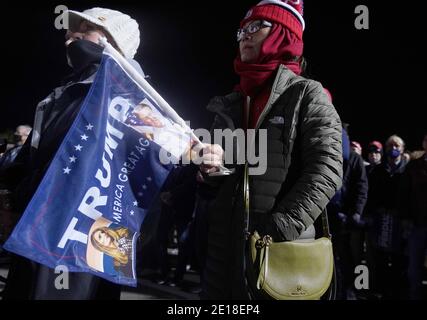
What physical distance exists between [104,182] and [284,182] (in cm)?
73

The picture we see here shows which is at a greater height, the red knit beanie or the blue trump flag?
the red knit beanie

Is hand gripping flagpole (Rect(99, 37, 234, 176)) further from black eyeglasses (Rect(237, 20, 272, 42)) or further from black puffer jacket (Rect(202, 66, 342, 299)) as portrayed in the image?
black eyeglasses (Rect(237, 20, 272, 42))

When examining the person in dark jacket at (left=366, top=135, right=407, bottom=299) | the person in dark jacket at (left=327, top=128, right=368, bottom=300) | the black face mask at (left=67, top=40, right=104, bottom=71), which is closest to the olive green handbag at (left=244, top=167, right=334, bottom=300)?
the black face mask at (left=67, top=40, right=104, bottom=71)

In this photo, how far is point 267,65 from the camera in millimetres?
2512

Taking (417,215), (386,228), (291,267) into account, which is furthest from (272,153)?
(386,228)

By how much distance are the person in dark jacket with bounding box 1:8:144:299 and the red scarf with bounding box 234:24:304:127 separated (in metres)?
0.61

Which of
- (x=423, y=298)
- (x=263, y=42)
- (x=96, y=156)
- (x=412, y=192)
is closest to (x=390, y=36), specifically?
(x=412, y=192)

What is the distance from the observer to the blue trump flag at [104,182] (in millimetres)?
2117

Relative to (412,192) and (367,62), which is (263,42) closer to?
(412,192)

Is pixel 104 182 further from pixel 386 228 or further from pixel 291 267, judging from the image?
pixel 386 228

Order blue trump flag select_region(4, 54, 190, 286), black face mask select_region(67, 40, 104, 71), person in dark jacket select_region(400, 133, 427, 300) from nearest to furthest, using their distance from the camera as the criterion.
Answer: blue trump flag select_region(4, 54, 190, 286)
black face mask select_region(67, 40, 104, 71)
person in dark jacket select_region(400, 133, 427, 300)

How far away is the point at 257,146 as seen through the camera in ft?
7.85

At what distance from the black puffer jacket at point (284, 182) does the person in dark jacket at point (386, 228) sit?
3787 mm

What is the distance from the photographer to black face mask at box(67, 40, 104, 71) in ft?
8.12
